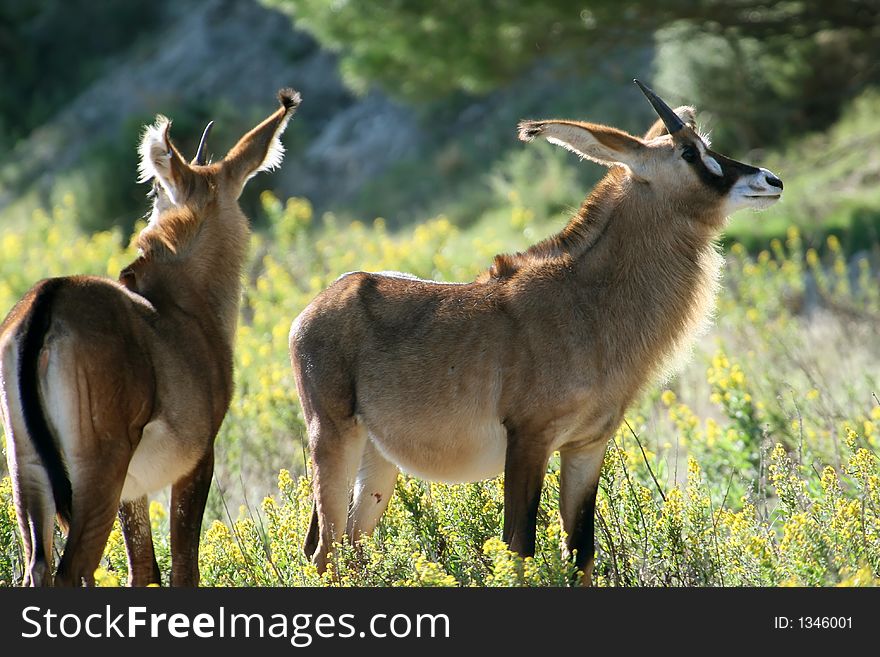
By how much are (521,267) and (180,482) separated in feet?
6.22

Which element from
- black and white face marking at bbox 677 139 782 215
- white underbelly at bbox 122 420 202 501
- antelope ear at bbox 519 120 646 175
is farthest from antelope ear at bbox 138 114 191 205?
black and white face marking at bbox 677 139 782 215

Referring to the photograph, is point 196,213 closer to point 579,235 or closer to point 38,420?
point 38,420

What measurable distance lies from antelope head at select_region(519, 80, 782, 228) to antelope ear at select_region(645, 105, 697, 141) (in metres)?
0.17

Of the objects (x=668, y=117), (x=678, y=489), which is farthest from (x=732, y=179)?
(x=678, y=489)

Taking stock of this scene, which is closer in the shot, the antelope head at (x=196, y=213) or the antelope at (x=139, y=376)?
the antelope at (x=139, y=376)

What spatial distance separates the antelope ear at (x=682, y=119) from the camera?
6254mm

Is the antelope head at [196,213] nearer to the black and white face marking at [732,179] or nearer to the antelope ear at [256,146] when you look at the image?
the antelope ear at [256,146]

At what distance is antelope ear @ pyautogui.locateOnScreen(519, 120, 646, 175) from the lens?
224 inches

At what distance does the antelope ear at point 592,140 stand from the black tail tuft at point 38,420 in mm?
2294

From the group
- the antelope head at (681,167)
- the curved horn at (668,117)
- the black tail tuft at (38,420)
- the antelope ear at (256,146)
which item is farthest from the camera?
the antelope ear at (256,146)

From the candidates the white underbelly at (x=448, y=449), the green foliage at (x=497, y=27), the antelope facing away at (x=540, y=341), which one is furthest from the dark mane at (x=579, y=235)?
the green foliage at (x=497, y=27)

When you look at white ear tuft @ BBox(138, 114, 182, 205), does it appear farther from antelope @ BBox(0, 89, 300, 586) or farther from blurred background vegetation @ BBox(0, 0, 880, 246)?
blurred background vegetation @ BBox(0, 0, 880, 246)
